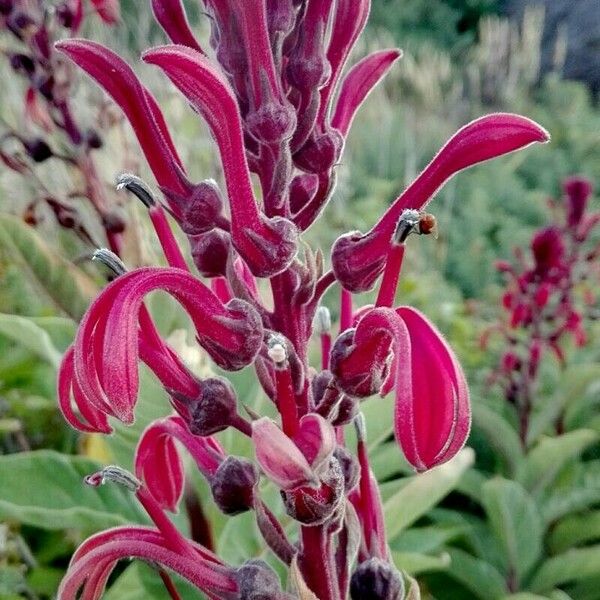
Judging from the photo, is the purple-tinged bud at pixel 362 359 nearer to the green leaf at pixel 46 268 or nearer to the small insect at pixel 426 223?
the small insect at pixel 426 223

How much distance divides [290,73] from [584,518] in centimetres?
141

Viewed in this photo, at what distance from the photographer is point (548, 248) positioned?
1.80 metres

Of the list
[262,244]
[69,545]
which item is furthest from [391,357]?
[69,545]

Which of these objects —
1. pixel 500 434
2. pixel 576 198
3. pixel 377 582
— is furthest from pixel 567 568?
pixel 377 582

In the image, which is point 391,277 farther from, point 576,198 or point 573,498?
point 576,198

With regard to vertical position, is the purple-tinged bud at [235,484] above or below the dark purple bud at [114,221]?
below

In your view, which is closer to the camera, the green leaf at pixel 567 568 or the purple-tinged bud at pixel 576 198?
the green leaf at pixel 567 568

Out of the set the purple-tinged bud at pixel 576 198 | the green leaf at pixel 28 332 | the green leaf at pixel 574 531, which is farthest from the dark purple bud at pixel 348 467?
the purple-tinged bud at pixel 576 198

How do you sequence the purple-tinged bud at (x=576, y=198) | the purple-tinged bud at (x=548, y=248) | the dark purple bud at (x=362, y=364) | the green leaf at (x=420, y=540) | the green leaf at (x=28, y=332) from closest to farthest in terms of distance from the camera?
the dark purple bud at (x=362, y=364)
the green leaf at (x=28, y=332)
the green leaf at (x=420, y=540)
the purple-tinged bud at (x=548, y=248)
the purple-tinged bud at (x=576, y=198)

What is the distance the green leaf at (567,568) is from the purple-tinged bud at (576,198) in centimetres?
80

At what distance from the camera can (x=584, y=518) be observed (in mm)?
1715

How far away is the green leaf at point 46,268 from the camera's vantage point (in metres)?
1.26

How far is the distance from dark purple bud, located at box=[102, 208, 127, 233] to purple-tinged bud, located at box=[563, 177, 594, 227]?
118 cm

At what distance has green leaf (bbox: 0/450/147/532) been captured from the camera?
923 millimetres
